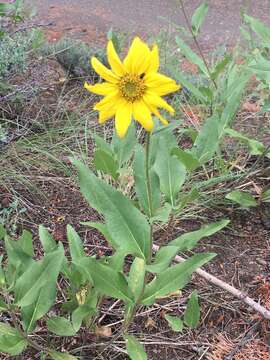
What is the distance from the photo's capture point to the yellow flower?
1334 millimetres

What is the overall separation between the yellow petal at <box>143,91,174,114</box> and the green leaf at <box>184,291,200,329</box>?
766 mm

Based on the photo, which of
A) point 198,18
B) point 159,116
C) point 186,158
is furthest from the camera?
point 198,18

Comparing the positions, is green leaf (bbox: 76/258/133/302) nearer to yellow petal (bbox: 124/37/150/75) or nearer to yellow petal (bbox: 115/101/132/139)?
yellow petal (bbox: 115/101/132/139)

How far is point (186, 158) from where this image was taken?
2002 mm

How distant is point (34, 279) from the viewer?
1.67 meters

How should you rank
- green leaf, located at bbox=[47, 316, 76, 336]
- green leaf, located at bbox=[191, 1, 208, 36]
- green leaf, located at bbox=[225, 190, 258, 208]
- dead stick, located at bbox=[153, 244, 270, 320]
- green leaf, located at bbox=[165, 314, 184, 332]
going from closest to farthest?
green leaf, located at bbox=[47, 316, 76, 336], green leaf, located at bbox=[165, 314, 184, 332], dead stick, located at bbox=[153, 244, 270, 320], green leaf, located at bbox=[225, 190, 258, 208], green leaf, located at bbox=[191, 1, 208, 36]

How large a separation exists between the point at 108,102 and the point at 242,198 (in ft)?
4.12

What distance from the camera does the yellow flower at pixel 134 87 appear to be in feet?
4.38

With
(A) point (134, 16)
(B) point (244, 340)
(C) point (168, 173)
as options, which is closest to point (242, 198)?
(C) point (168, 173)

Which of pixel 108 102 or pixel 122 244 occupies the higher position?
pixel 108 102

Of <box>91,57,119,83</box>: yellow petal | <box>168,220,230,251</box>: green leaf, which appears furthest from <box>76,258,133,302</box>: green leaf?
<box>91,57,119,83</box>: yellow petal

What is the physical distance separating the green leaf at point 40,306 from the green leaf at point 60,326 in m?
0.08

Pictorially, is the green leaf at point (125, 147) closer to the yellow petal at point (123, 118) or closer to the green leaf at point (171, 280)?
the green leaf at point (171, 280)

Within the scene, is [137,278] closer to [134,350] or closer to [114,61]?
[134,350]
